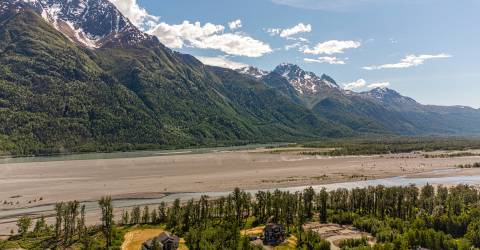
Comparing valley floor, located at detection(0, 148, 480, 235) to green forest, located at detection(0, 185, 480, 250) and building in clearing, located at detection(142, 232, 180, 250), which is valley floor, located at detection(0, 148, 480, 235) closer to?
green forest, located at detection(0, 185, 480, 250)

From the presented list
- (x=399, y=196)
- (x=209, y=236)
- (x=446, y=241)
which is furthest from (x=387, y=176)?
(x=209, y=236)

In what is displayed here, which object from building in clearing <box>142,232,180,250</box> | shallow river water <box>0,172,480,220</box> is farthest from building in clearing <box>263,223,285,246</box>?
shallow river water <box>0,172,480,220</box>

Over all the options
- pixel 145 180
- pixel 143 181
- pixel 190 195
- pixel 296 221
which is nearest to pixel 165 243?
pixel 296 221

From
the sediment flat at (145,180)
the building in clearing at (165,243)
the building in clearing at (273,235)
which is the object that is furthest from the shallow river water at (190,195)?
the building in clearing at (273,235)

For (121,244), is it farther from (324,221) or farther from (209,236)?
(324,221)

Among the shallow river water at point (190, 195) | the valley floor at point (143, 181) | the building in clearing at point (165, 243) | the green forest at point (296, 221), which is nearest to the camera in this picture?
the building in clearing at point (165, 243)

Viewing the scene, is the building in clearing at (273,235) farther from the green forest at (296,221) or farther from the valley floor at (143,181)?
the valley floor at (143,181)
